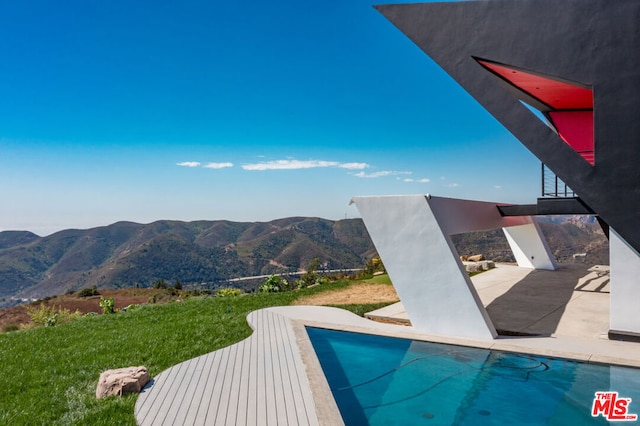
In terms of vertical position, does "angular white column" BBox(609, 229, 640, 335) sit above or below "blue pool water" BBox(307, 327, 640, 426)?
above

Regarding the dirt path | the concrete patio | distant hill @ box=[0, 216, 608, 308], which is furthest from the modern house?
distant hill @ box=[0, 216, 608, 308]

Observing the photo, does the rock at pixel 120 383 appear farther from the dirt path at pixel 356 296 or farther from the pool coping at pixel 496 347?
the dirt path at pixel 356 296

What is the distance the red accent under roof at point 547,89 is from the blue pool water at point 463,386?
6511mm

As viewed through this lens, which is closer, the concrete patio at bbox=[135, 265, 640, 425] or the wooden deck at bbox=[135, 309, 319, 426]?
the wooden deck at bbox=[135, 309, 319, 426]

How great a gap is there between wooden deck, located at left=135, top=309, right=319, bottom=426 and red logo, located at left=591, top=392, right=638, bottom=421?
14.7 ft

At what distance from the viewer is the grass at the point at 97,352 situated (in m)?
6.18

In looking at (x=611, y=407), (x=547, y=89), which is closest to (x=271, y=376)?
(x=611, y=407)

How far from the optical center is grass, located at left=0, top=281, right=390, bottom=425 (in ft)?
20.3

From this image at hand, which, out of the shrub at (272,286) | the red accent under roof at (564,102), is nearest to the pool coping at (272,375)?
the red accent under roof at (564,102)

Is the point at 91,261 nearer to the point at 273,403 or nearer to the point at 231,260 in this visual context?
the point at 231,260

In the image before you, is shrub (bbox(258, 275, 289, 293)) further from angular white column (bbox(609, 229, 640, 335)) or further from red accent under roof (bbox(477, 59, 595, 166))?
angular white column (bbox(609, 229, 640, 335))

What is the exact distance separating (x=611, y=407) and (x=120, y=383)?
25.7 ft

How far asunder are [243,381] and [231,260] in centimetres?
12313

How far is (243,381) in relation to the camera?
7.15 m
